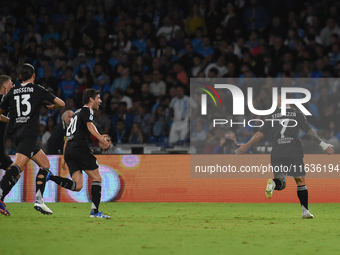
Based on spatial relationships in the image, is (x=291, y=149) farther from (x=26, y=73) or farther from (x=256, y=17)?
(x=256, y=17)

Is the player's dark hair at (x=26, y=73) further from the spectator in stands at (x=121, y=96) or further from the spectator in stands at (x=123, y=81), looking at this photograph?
the spectator in stands at (x=123, y=81)

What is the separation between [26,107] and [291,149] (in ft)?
13.4

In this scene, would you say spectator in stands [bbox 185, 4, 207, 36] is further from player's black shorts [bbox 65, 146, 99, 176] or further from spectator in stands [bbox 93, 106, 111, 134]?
player's black shorts [bbox 65, 146, 99, 176]

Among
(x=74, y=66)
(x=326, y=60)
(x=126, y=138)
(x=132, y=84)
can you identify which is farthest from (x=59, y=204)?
(x=326, y=60)

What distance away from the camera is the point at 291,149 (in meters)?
8.91

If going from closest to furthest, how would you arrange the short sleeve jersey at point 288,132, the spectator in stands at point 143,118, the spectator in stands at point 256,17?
the short sleeve jersey at point 288,132, the spectator in stands at point 143,118, the spectator in stands at point 256,17

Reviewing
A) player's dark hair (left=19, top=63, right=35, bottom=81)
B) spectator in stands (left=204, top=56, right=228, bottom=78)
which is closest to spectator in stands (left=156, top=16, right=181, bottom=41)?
spectator in stands (left=204, top=56, right=228, bottom=78)

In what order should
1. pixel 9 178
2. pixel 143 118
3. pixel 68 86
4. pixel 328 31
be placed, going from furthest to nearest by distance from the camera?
pixel 68 86, pixel 328 31, pixel 143 118, pixel 9 178

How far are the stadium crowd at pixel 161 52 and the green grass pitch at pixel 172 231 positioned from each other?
136 inches

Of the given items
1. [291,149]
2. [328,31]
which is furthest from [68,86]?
[291,149]

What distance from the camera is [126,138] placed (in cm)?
1401

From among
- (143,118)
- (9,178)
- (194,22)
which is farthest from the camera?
(194,22)

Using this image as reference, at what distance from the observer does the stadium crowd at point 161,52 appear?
14.2m

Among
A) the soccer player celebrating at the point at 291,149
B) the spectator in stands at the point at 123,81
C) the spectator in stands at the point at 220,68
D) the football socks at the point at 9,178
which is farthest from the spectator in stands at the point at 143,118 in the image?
the football socks at the point at 9,178
